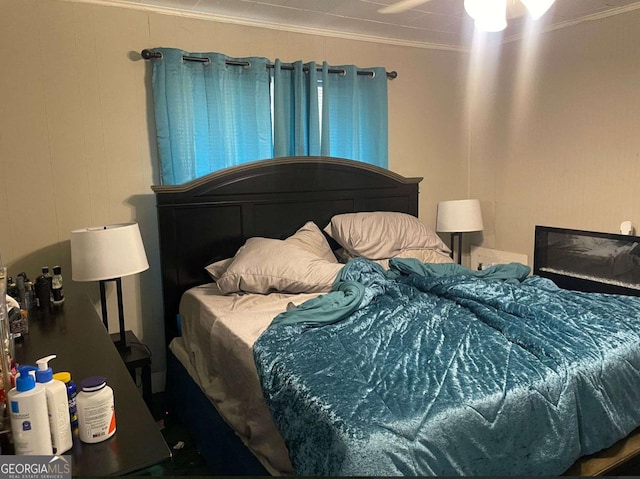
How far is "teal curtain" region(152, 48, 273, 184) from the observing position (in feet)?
9.12

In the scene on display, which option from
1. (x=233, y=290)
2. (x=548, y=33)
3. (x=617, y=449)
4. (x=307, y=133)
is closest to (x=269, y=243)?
(x=233, y=290)

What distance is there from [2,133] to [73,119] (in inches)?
13.4

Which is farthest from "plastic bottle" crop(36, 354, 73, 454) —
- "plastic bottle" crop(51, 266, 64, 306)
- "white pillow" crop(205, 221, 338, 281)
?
"white pillow" crop(205, 221, 338, 281)

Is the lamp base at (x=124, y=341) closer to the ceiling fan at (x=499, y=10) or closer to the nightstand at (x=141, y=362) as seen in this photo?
the nightstand at (x=141, y=362)

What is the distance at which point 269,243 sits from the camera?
273 centimetres

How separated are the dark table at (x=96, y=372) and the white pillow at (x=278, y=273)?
72 centimetres

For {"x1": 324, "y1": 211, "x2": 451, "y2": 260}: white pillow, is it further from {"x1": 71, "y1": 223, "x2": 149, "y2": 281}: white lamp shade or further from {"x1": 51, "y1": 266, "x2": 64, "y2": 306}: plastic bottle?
Result: {"x1": 51, "y1": 266, "x2": 64, "y2": 306}: plastic bottle

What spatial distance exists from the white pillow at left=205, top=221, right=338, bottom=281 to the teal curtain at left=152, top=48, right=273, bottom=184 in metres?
0.53

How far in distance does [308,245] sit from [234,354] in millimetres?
1104

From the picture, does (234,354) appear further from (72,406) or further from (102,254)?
(72,406)

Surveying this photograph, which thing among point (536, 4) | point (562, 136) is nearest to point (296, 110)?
point (536, 4)

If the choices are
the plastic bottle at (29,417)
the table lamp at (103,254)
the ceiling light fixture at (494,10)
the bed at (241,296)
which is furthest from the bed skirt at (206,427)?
the ceiling light fixture at (494,10)

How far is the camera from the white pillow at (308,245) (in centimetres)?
280

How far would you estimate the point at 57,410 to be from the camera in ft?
3.15
